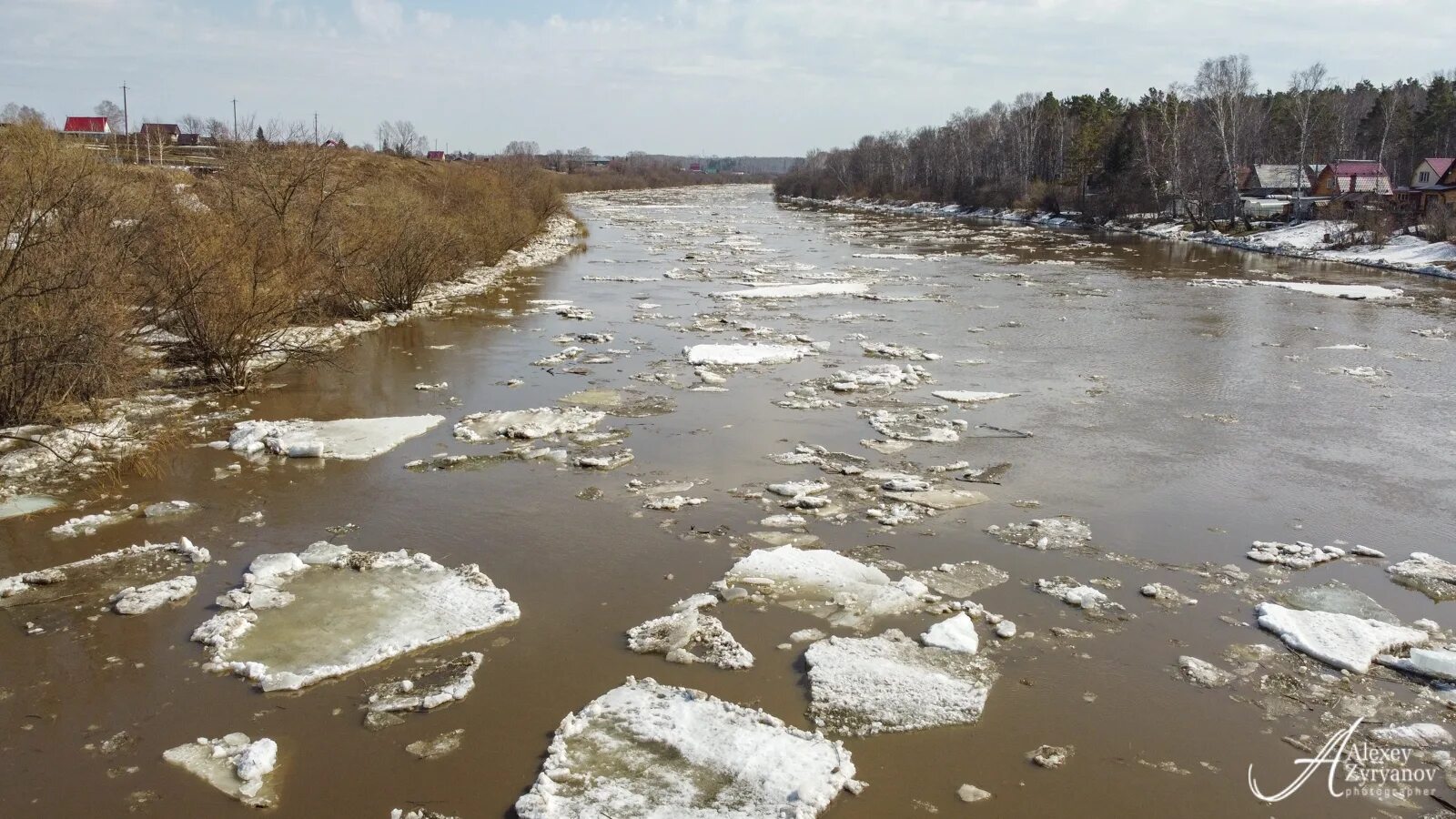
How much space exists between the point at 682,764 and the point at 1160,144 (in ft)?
182

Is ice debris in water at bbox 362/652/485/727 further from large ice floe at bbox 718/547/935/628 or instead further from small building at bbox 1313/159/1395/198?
small building at bbox 1313/159/1395/198

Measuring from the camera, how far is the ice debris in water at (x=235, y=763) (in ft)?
16.6

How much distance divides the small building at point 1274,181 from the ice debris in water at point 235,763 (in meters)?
63.9

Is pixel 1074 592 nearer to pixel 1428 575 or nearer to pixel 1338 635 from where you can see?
pixel 1338 635

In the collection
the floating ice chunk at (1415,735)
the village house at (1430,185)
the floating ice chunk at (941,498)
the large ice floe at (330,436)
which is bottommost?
the floating ice chunk at (1415,735)

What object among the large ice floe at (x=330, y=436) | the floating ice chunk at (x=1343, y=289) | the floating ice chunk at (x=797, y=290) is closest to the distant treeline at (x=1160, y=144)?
the floating ice chunk at (x=1343, y=289)

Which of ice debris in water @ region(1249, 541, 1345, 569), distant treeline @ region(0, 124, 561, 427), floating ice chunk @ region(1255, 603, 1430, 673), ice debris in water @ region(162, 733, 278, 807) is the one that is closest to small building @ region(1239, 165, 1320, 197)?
distant treeline @ region(0, 124, 561, 427)

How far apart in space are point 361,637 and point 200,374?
31.0 feet

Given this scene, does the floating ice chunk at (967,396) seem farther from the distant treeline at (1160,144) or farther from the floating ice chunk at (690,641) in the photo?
the distant treeline at (1160,144)

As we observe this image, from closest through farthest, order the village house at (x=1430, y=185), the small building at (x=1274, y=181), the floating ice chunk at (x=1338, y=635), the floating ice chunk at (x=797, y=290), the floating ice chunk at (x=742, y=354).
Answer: the floating ice chunk at (x=1338, y=635)
the floating ice chunk at (x=742, y=354)
the floating ice chunk at (x=797, y=290)
the village house at (x=1430, y=185)
the small building at (x=1274, y=181)

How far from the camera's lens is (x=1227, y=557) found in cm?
808

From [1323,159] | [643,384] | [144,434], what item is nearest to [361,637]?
[144,434]

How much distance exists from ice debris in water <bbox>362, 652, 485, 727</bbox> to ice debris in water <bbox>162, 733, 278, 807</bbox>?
0.61m

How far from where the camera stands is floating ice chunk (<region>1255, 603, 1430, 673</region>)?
6.44m
